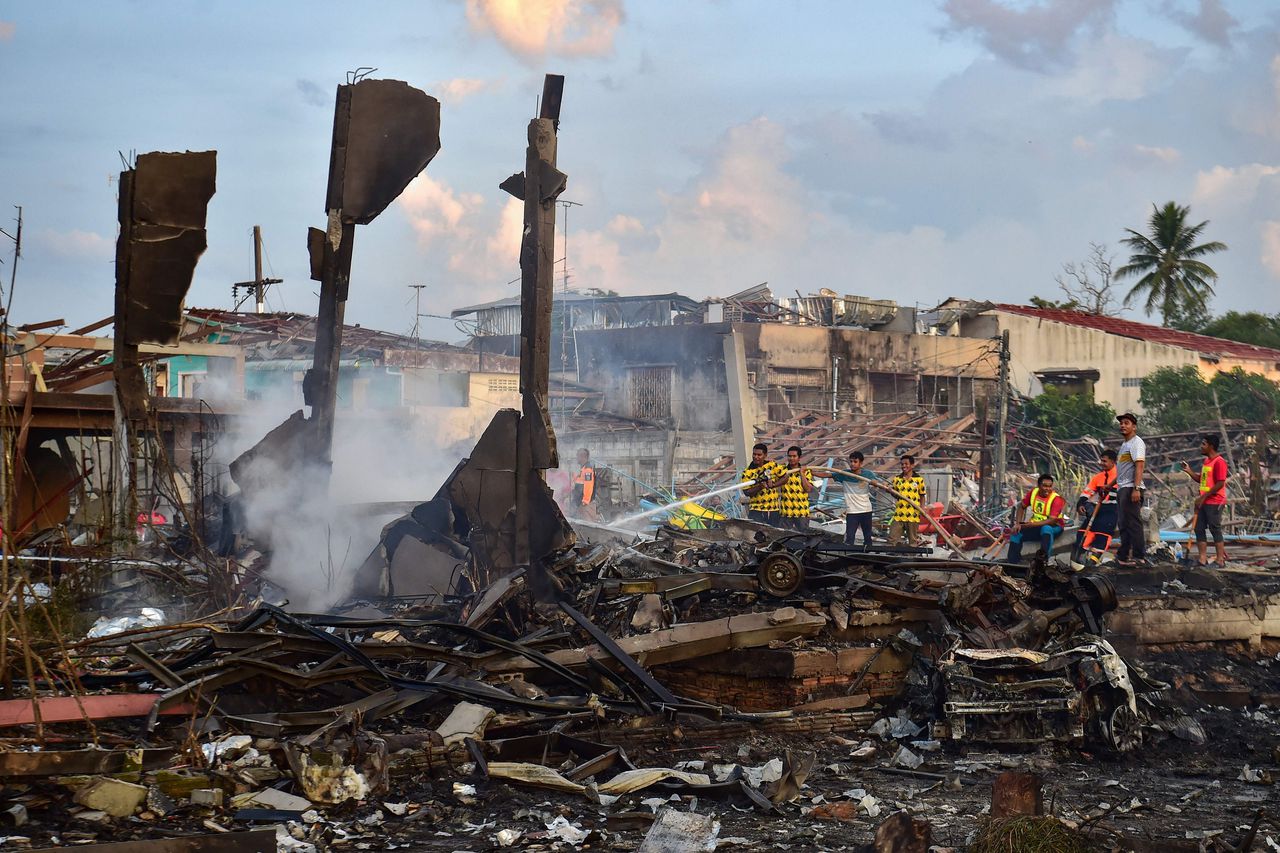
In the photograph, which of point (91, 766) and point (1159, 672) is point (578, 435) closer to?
point (1159, 672)

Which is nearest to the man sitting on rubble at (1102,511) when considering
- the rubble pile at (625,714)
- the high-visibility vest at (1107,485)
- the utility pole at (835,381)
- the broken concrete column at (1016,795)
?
the high-visibility vest at (1107,485)

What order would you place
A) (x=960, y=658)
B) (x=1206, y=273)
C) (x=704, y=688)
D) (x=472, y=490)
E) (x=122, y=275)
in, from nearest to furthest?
1. (x=960, y=658)
2. (x=704, y=688)
3. (x=472, y=490)
4. (x=122, y=275)
5. (x=1206, y=273)

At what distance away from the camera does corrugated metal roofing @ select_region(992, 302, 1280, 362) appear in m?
35.1

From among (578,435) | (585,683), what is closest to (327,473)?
(585,683)

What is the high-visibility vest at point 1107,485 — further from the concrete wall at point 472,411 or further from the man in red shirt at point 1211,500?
the concrete wall at point 472,411

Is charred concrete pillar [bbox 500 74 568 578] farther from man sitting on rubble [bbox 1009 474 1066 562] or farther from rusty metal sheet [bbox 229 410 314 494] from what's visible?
man sitting on rubble [bbox 1009 474 1066 562]

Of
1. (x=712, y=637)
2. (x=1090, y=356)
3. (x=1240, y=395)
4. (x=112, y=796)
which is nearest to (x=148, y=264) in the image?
(x=712, y=637)

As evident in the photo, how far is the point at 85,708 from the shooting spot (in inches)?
232

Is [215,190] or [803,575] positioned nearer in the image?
[803,575]

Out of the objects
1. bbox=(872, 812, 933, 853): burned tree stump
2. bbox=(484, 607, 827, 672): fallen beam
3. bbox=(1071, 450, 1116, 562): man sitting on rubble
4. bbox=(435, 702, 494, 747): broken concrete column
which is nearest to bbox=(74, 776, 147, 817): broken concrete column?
bbox=(435, 702, 494, 747): broken concrete column

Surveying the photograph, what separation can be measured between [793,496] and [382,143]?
594cm

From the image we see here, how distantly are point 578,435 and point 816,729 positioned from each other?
21.4m

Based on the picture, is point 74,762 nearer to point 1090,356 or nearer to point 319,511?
point 319,511

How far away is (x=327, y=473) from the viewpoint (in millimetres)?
11805
